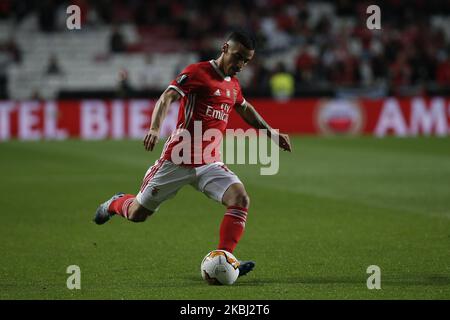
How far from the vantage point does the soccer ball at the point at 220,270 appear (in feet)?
22.6

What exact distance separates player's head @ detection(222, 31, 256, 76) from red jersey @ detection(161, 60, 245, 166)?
0.46 ft

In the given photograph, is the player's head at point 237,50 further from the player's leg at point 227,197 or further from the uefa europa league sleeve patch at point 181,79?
the player's leg at point 227,197

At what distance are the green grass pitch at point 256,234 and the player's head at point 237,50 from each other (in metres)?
1.75

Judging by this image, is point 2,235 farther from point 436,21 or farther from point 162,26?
point 436,21

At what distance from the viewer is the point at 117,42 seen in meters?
31.3

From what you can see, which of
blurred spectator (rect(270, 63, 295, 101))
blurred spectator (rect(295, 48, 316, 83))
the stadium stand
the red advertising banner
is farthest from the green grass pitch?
the stadium stand

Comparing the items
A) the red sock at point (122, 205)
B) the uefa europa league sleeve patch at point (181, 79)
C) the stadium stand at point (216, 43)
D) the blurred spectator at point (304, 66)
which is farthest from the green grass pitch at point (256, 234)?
the stadium stand at point (216, 43)

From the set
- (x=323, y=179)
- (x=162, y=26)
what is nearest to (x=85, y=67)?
(x=162, y=26)

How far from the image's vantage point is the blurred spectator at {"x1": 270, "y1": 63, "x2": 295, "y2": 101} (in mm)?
27797

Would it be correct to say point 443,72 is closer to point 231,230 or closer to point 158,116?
point 231,230

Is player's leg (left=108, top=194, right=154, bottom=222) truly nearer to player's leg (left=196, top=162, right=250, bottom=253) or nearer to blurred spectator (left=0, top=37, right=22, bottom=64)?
player's leg (left=196, top=162, right=250, bottom=253)

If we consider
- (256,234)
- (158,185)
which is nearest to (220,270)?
(158,185)

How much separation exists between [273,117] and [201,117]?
66.2 feet
